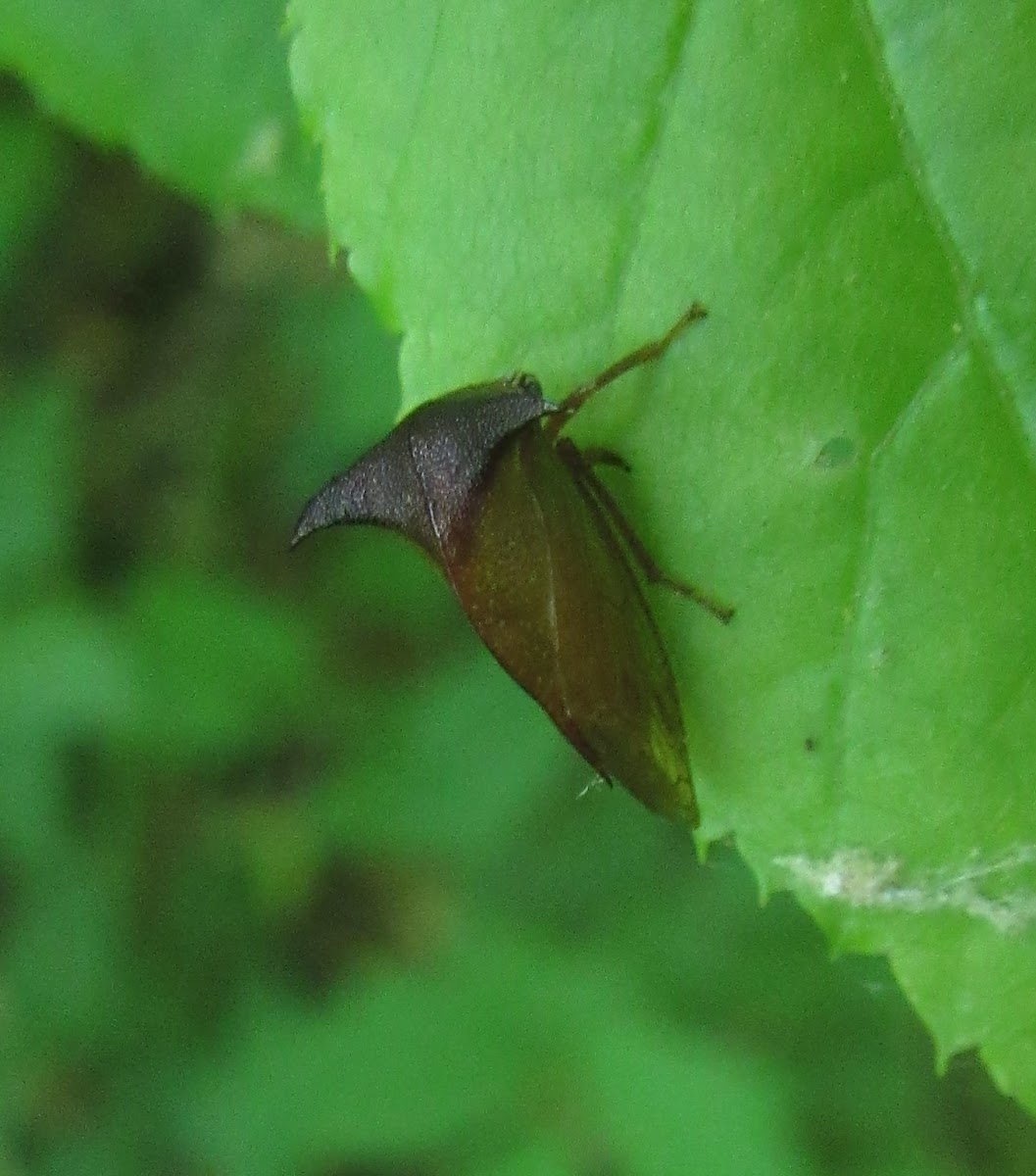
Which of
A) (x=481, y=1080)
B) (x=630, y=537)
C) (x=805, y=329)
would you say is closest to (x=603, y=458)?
(x=630, y=537)

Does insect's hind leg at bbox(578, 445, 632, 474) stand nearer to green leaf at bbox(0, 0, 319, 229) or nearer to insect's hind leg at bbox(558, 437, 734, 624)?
insect's hind leg at bbox(558, 437, 734, 624)

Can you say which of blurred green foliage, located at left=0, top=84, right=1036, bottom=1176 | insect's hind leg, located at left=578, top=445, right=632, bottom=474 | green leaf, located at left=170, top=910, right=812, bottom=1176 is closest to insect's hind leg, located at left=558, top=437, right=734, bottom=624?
insect's hind leg, located at left=578, top=445, right=632, bottom=474

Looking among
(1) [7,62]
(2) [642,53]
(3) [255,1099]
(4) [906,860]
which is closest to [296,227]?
(1) [7,62]

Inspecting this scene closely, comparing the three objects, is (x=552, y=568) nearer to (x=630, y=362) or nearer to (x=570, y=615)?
(x=570, y=615)

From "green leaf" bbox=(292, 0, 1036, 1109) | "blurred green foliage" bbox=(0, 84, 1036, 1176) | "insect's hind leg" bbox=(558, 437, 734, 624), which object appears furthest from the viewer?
"blurred green foliage" bbox=(0, 84, 1036, 1176)

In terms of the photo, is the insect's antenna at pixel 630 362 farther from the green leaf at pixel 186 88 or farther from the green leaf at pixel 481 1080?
the green leaf at pixel 481 1080

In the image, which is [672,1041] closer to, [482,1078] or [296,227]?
[482,1078]
